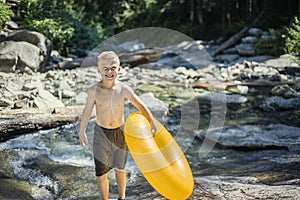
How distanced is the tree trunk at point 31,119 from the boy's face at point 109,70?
9.01 ft

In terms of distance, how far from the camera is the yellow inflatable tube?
280 centimetres

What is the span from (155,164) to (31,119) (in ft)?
10.1

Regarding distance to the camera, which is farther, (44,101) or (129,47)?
(129,47)

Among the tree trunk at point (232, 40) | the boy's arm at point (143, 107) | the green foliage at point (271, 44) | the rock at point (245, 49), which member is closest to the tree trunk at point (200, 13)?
the tree trunk at point (232, 40)

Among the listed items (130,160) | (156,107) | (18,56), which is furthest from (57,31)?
(130,160)

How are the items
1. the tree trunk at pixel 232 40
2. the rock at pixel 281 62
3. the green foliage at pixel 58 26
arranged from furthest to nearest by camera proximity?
1. the tree trunk at pixel 232 40
2. the rock at pixel 281 62
3. the green foliage at pixel 58 26

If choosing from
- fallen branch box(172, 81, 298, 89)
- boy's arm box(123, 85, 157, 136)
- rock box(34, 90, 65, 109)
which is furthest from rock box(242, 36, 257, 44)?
boy's arm box(123, 85, 157, 136)

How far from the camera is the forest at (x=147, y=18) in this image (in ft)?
40.8

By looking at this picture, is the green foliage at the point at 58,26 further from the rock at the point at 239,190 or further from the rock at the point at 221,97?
the rock at the point at 239,190

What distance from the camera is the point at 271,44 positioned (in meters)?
14.4

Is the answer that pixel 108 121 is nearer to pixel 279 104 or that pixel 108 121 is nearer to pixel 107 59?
pixel 107 59

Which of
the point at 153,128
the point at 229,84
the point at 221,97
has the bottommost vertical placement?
the point at 229,84

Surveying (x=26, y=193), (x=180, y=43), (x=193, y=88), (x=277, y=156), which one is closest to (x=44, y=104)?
(x=26, y=193)

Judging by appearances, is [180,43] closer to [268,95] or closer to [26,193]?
[268,95]
